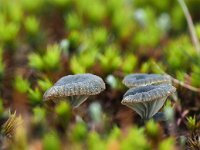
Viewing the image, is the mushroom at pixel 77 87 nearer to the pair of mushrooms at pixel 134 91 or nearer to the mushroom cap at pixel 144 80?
the pair of mushrooms at pixel 134 91

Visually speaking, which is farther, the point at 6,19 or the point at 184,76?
the point at 6,19

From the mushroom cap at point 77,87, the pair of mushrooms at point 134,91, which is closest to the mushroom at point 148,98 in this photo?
the pair of mushrooms at point 134,91

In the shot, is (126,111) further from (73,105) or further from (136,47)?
(136,47)

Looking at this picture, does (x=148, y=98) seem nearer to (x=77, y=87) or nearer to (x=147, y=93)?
(x=147, y=93)

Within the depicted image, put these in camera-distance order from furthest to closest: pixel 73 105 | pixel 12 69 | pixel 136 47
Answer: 1. pixel 136 47
2. pixel 12 69
3. pixel 73 105

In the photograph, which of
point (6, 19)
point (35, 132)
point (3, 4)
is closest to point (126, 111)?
point (35, 132)

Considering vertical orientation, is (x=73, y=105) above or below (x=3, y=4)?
below
